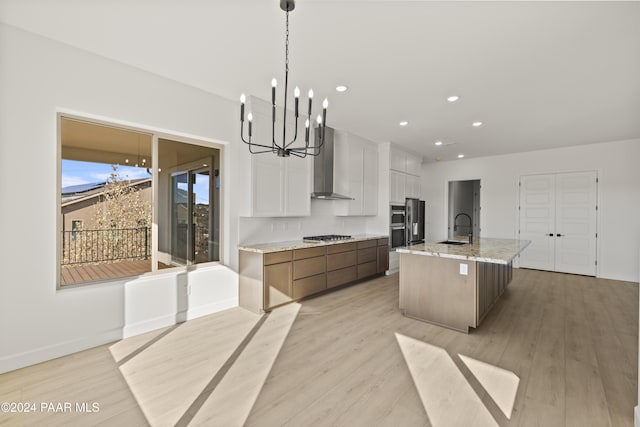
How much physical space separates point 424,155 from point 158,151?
19.3 feet

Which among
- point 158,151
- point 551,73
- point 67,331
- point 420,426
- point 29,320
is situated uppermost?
point 551,73

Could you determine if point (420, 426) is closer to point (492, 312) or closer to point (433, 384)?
point (433, 384)

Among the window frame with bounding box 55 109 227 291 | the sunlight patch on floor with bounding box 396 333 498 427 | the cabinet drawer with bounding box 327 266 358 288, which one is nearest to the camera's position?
the sunlight patch on floor with bounding box 396 333 498 427

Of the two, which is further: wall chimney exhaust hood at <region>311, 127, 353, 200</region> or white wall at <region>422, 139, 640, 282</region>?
white wall at <region>422, 139, 640, 282</region>

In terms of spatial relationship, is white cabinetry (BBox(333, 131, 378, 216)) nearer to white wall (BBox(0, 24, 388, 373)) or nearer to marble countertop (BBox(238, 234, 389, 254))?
marble countertop (BBox(238, 234, 389, 254))

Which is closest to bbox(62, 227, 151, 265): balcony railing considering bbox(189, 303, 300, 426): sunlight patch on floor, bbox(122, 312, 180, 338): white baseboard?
bbox(122, 312, 180, 338): white baseboard

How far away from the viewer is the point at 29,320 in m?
2.44

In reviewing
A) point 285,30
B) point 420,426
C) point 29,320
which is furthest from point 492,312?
point 29,320

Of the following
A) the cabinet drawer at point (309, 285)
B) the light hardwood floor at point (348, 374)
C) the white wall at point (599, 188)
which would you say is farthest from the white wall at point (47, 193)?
the white wall at point (599, 188)

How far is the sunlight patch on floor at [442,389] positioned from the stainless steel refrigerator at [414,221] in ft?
12.3

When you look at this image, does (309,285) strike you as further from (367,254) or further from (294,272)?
(367,254)

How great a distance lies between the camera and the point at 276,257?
148 inches

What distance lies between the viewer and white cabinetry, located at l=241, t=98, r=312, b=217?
3838mm

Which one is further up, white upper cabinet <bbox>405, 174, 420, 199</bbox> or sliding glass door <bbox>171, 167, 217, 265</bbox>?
white upper cabinet <bbox>405, 174, 420, 199</bbox>
